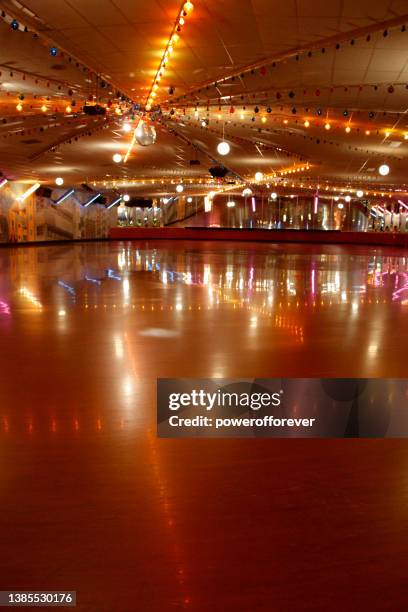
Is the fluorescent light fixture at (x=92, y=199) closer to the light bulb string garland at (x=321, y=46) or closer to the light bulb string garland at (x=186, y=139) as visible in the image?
the light bulb string garland at (x=186, y=139)

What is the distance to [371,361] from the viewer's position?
3852 mm

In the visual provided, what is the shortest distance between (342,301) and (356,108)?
371 centimetres

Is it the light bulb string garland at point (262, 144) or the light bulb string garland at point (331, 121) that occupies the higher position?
the light bulb string garland at point (262, 144)

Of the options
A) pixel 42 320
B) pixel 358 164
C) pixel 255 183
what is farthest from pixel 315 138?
pixel 255 183

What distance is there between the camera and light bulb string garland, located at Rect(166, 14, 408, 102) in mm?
5211

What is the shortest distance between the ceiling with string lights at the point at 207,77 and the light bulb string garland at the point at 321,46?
2 centimetres

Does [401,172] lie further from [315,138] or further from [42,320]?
[42,320]

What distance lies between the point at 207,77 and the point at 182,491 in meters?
6.39

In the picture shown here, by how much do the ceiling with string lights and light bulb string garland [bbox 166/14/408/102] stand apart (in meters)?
0.02

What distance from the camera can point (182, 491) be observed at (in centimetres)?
202

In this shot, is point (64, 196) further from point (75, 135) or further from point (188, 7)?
point (188, 7)

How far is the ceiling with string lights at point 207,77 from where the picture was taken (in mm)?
5113

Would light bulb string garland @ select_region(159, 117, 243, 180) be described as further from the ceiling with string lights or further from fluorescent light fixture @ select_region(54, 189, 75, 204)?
fluorescent light fixture @ select_region(54, 189, 75, 204)

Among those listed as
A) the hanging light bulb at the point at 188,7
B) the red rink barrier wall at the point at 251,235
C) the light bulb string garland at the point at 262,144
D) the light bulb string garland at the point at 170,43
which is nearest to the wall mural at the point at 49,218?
the red rink barrier wall at the point at 251,235
